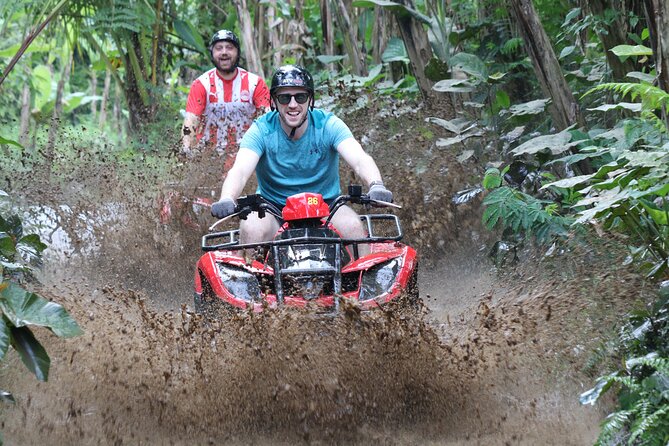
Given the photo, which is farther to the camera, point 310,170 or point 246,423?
point 310,170

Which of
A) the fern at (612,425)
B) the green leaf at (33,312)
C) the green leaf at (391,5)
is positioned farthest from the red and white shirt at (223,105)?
the fern at (612,425)

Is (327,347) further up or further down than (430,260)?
further down

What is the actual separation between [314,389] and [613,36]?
4.38 meters

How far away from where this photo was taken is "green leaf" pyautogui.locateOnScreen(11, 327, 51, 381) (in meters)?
4.11

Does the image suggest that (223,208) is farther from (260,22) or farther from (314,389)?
(260,22)

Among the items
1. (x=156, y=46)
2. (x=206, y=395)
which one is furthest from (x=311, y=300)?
(x=156, y=46)

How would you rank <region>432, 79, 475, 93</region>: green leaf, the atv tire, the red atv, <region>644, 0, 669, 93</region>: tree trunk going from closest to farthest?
<region>644, 0, 669, 93</region>: tree trunk, the red atv, the atv tire, <region>432, 79, 475, 93</region>: green leaf

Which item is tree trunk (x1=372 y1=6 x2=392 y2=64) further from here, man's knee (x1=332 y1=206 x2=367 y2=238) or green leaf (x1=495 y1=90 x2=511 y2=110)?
man's knee (x1=332 y1=206 x2=367 y2=238)

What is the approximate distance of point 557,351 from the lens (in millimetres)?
5434

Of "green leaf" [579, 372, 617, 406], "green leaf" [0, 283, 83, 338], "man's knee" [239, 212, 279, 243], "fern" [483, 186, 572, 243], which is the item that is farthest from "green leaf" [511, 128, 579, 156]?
"green leaf" [0, 283, 83, 338]

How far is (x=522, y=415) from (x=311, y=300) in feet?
4.25

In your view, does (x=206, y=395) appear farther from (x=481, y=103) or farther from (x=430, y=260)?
(x=481, y=103)

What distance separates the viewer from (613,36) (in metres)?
8.05

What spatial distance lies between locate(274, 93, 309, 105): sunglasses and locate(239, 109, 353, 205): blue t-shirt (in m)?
0.28
